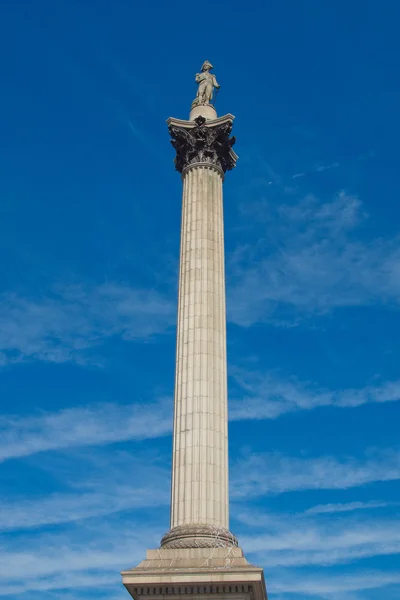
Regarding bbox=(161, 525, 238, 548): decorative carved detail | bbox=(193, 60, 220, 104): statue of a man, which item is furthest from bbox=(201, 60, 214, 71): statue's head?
bbox=(161, 525, 238, 548): decorative carved detail

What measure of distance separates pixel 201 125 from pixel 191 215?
5.74 metres

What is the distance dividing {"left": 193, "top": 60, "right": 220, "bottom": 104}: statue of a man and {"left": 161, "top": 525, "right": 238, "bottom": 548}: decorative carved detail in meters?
25.3

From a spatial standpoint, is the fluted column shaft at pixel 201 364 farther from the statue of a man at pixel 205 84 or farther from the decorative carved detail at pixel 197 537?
the statue of a man at pixel 205 84

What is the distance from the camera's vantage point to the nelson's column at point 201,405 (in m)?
29.9

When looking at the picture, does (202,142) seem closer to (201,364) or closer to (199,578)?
(201,364)

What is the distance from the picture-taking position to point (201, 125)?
139ft

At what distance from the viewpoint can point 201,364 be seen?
35.8 meters

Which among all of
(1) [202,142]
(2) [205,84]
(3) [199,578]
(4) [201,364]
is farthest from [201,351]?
(2) [205,84]

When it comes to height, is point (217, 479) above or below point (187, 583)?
above

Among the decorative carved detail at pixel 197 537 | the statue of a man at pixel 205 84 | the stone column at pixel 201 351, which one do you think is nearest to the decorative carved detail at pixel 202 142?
the stone column at pixel 201 351

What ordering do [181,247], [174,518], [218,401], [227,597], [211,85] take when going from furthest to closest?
[211,85] < [181,247] < [218,401] < [174,518] < [227,597]

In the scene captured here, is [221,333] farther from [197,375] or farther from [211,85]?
[211,85]

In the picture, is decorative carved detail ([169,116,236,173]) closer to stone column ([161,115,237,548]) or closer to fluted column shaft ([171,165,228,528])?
stone column ([161,115,237,548])

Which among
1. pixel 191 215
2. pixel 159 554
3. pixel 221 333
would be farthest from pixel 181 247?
pixel 159 554
